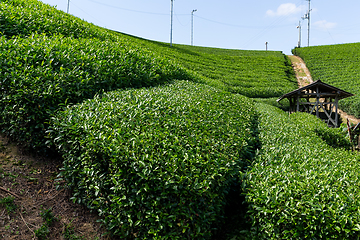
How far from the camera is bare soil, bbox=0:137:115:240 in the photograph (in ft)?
15.4

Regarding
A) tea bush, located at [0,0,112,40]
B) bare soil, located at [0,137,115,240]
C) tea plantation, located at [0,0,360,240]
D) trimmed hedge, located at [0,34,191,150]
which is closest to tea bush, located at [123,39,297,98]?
tea bush, located at [0,0,112,40]

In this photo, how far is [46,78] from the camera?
658 centimetres

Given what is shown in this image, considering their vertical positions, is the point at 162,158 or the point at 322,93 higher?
the point at 322,93

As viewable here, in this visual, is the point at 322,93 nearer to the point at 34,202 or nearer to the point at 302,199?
the point at 302,199

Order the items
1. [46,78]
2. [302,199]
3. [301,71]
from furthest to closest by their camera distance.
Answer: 1. [301,71]
2. [46,78]
3. [302,199]

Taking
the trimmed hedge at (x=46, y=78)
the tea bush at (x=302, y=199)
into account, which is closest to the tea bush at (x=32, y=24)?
the trimmed hedge at (x=46, y=78)

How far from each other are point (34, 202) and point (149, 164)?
2600 mm

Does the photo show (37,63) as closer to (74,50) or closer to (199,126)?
(74,50)

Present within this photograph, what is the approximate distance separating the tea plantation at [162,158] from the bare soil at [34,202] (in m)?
0.30

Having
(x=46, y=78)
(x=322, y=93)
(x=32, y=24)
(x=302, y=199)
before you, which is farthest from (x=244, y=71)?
(x=302, y=199)

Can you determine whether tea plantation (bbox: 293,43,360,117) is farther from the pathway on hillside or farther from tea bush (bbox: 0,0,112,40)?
tea bush (bbox: 0,0,112,40)

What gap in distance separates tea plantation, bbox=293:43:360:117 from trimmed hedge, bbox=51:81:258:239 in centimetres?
2440

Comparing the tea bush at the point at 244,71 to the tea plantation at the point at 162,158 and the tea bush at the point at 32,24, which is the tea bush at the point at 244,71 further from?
the tea plantation at the point at 162,158

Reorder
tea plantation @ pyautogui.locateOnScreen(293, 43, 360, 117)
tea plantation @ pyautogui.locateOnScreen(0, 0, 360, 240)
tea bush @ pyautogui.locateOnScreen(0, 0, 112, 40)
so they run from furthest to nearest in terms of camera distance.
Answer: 1. tea plantation @ pyautogui.locateOnScreen(293, 43, 360, 117)
2. tea bush @ pyautogui.locateOnScreen(0, 0, 112, 40)
3. tea plantation @ pyautogui.locateOnScreen(0, 0, 360, 240)
